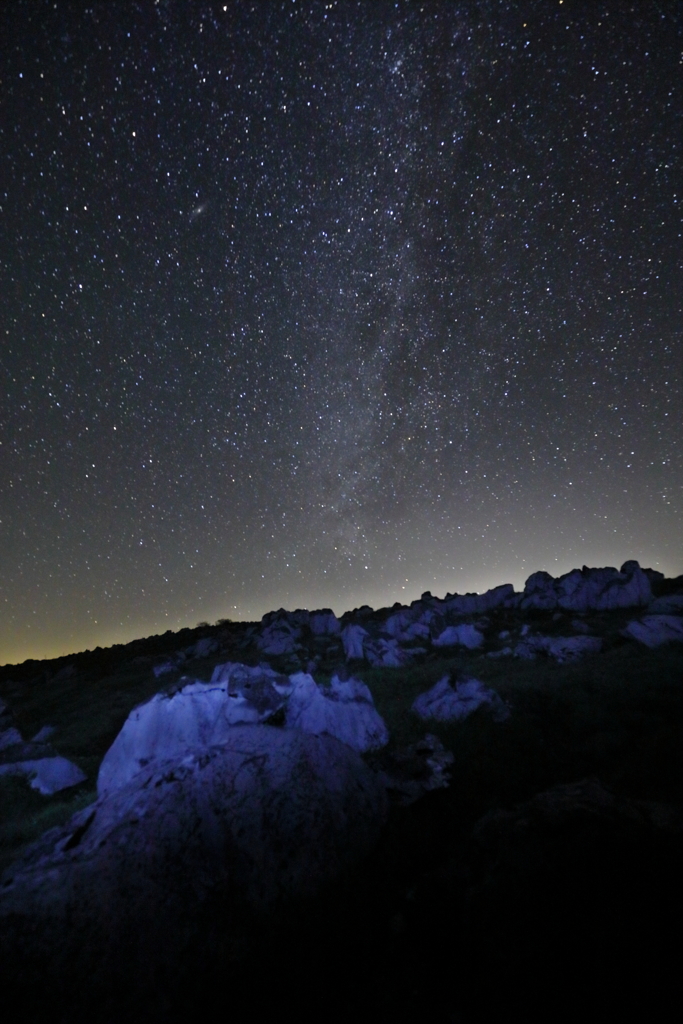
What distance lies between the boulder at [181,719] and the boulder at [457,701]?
6.23 m

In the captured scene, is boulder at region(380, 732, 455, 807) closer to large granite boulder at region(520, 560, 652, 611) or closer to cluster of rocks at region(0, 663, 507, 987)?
cluster of rocks at region(0, 663, 507, 987)

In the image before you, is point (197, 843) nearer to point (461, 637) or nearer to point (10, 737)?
point (10, 737)

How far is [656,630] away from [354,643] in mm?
26051

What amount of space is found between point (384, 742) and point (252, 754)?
9258 millimetres

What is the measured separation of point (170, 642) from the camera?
78.9 m

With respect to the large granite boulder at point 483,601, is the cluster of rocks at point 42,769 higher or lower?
lower

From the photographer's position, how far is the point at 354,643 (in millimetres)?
42625

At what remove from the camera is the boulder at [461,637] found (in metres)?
39.9

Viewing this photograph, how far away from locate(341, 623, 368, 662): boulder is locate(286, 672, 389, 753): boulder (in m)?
25.3

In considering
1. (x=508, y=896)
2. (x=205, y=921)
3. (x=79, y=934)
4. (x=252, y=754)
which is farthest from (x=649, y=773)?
(x=79, y=934)

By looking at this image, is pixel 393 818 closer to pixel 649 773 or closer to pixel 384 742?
pixel 649 773

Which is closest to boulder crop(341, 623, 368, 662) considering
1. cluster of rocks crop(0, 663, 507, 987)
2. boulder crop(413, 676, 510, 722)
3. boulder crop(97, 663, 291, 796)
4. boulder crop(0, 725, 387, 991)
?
boulder crop(413, 676, 510, 722)

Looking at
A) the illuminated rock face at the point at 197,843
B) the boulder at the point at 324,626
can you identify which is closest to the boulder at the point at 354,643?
the boulder at the point at 324,626

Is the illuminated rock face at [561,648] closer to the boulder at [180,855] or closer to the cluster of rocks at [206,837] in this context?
the cluster of rocks at [206,837]
